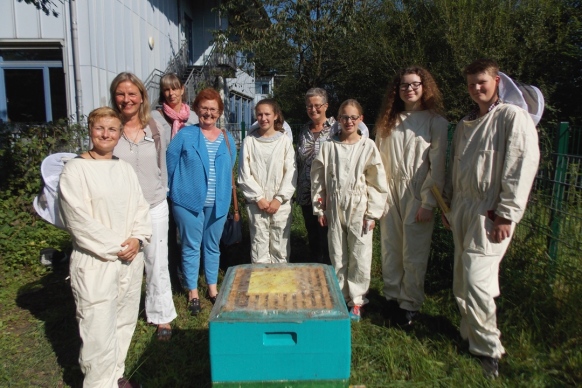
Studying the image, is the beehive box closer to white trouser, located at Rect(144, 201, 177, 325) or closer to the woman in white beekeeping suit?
the woman in white beekeeping suit

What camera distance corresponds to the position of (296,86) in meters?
17.6

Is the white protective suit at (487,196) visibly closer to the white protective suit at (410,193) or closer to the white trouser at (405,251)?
the white protective suit at (410,193)

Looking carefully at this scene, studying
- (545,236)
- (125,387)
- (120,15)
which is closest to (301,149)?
(545,236)

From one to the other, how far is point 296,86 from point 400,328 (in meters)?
15.0

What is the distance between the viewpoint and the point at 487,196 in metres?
2.85

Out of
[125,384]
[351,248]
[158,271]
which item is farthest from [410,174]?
[125,384]

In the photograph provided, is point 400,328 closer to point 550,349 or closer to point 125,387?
point 550,349

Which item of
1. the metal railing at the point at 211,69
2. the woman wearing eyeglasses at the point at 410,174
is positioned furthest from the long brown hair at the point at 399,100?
the metal railing at the point at 211,69

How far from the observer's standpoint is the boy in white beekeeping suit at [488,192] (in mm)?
2686

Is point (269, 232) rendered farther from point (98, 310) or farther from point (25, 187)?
point (25, 187)

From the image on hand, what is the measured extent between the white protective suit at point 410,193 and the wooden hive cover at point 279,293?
0.89m

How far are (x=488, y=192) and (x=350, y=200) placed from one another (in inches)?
41.8

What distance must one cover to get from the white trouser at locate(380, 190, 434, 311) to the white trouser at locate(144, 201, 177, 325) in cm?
173

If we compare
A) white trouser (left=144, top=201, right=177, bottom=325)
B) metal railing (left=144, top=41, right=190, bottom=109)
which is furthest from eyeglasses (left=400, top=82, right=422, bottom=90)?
metal railing (left=144, top=41, right=190, bottom=109)
